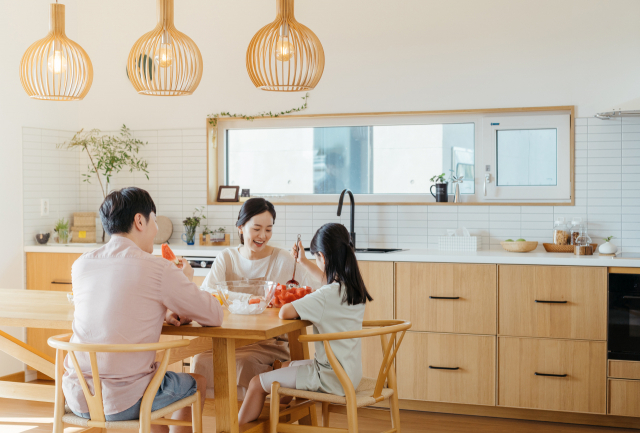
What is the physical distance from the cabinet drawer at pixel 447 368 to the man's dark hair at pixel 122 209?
2.10 m

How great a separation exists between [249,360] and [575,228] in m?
2.34

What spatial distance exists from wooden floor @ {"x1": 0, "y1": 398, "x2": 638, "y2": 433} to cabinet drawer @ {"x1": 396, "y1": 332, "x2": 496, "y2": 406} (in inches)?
4.3

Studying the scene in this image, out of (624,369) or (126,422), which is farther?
(624,369)

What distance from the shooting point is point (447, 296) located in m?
3.80

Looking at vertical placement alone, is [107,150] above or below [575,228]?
above

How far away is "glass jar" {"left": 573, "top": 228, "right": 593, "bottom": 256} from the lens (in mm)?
3873

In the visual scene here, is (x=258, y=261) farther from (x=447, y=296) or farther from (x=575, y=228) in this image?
(x=575, y=228)

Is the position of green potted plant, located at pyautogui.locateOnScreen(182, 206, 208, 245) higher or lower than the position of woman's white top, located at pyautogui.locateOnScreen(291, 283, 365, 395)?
higher

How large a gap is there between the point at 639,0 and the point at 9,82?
4118 mm

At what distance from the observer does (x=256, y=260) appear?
10.4 feet

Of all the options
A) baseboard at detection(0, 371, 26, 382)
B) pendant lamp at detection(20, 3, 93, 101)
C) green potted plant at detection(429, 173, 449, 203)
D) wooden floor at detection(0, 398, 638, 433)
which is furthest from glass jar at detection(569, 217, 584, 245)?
baseboard at detection(0, 371, 26, 382)

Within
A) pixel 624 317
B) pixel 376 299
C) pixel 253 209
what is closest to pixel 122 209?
pixel 253 209

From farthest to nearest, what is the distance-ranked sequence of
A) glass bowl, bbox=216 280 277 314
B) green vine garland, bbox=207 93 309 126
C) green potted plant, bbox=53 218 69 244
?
green potted plant, bbox=53 218 69 244
green vine garland, bbox=207 93 309 126
glass bowl, bbox=216 280 277 314

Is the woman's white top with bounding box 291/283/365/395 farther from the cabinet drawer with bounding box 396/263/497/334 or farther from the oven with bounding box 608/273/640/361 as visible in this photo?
the oven with bounding box 608/273/640/361
